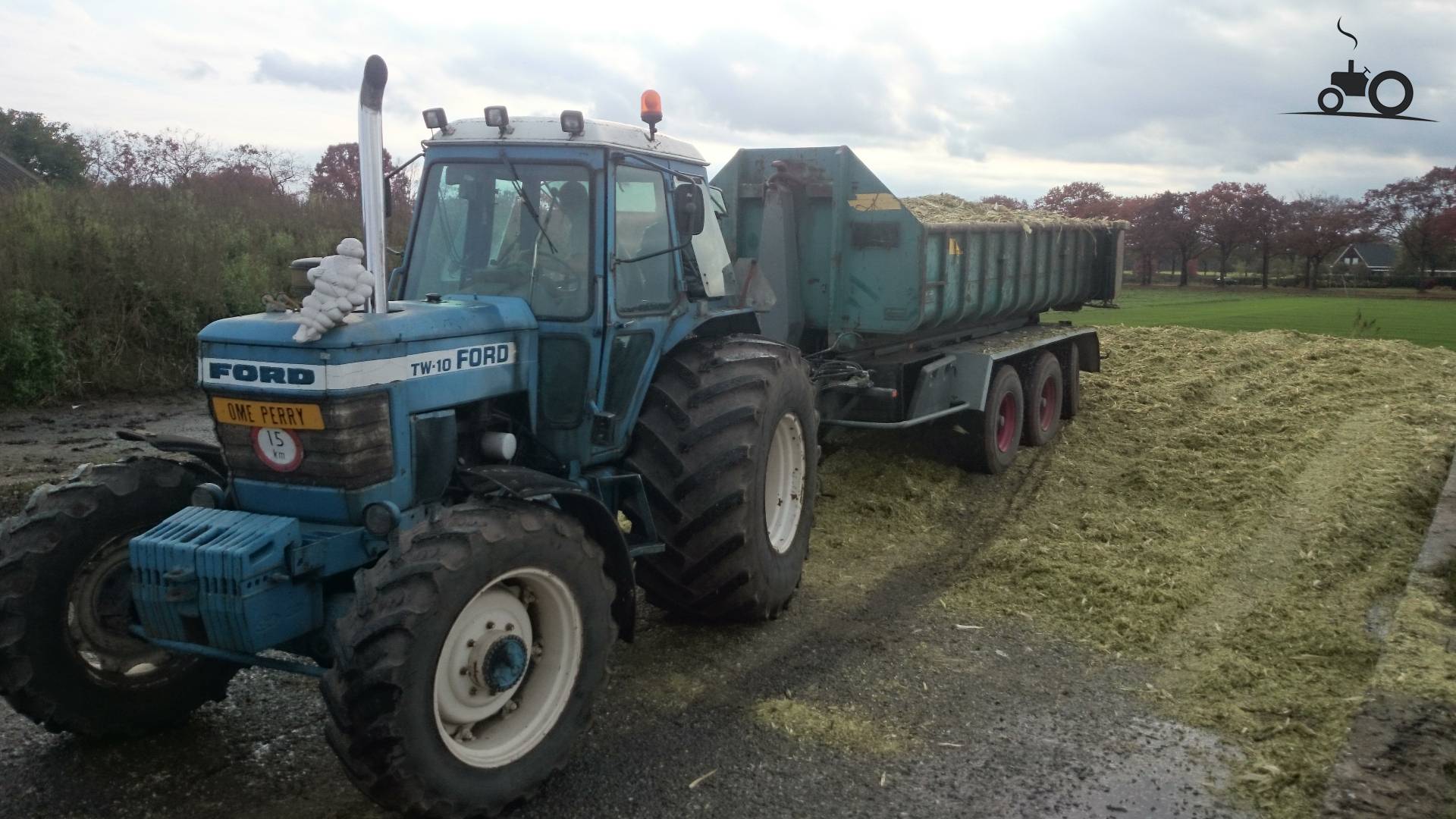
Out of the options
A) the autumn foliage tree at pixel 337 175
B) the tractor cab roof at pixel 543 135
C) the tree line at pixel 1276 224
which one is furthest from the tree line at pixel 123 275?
the tree line at pixel 1276 224

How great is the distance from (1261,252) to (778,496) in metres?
62.5

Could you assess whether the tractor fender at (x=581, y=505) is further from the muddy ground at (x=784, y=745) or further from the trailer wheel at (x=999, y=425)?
the trailer wheel at (x=999, y=425)

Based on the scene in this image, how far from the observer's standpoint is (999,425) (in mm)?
9594

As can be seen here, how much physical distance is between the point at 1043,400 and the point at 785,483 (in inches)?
219

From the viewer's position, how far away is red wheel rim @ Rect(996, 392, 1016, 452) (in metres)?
9.74

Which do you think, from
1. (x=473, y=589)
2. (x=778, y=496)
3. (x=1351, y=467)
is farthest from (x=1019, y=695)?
(x=1351, y=467)

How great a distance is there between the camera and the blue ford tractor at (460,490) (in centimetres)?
365

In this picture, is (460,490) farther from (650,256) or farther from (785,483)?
(785,483)

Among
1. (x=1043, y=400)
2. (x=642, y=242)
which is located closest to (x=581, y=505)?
(x=642, y=242)

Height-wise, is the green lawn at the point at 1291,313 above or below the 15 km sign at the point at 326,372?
below

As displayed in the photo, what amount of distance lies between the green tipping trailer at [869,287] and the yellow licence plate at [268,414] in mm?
4019

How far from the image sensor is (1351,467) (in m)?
9.08

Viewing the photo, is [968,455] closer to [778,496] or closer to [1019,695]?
[778,496]

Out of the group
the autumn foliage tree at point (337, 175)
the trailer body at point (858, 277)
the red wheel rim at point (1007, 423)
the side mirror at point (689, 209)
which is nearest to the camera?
the side mirror at point (689, 209)
